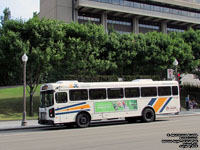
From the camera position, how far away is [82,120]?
1741cm

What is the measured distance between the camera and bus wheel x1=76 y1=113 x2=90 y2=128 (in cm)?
1720

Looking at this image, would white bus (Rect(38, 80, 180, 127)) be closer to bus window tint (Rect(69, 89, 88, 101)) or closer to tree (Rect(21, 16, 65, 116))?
bus window tint (Rect(69, 89, 88, 101))

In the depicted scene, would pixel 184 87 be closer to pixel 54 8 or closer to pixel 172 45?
pixel 172 45

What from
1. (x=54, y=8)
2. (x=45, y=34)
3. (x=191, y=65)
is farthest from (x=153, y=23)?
(x=45, y=34)

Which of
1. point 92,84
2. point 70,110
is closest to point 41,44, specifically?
point 92,84

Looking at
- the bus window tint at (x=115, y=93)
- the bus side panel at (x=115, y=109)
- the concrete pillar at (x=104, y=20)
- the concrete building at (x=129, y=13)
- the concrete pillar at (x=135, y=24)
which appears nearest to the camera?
the bus side panel at (x=115, y=109)

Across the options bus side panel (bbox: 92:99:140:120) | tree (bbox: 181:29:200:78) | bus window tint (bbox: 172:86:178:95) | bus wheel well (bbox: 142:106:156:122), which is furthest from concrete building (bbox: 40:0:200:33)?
bus side panel (bbox: 92:99:140:120)

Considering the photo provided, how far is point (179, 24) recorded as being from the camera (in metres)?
75.4

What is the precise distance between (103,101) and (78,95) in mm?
1912

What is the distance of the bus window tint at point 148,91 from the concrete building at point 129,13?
116 feet

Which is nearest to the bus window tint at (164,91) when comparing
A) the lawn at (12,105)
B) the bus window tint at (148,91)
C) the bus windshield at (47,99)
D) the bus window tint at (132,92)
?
the bus window tint at (148,91)

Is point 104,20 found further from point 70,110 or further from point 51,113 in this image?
point 51,113

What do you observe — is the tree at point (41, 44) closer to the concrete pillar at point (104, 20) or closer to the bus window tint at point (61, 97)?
the bus window tint at point (61, 97)

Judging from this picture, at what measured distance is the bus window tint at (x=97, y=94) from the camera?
1812 centimetres
